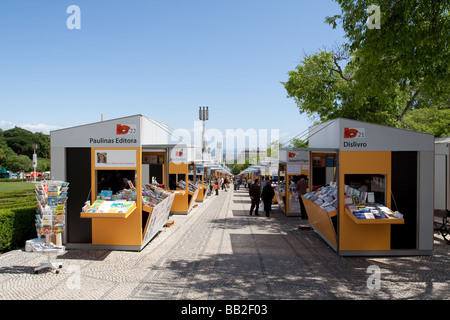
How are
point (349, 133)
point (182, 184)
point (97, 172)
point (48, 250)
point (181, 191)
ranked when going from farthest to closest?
point (182, 184) < point (181, 191) < point (97, 172) < point (349, 133) < point (48, 250)

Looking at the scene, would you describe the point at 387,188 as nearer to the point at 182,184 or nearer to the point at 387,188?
the point at 387,188

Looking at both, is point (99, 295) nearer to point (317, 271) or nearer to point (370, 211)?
point (317, 271)

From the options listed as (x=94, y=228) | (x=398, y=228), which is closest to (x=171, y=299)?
(x=94, y=228)

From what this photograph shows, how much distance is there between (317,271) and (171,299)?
2995 mm

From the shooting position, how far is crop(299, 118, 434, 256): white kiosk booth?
25.9 feet

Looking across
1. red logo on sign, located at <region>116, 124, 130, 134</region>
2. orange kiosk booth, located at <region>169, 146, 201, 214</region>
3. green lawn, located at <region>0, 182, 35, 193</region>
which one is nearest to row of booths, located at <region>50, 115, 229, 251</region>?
red logo on sign, located at <region>116, 124, 130, 134</region>

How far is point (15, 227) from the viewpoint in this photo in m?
8.31

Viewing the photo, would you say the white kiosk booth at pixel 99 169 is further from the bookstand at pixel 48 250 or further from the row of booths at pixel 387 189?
the row of booths at pixel 387 189

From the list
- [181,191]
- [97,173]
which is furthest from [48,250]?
[181,191]

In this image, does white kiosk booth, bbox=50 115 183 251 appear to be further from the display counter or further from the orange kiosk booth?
the display counter

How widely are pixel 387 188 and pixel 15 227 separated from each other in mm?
8591

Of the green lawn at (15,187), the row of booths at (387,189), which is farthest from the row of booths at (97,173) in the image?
the green lawn at (15,187)

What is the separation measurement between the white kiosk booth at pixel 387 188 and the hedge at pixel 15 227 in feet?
24.4

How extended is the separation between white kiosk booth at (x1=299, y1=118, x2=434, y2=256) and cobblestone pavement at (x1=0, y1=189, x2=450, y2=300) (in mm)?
349
